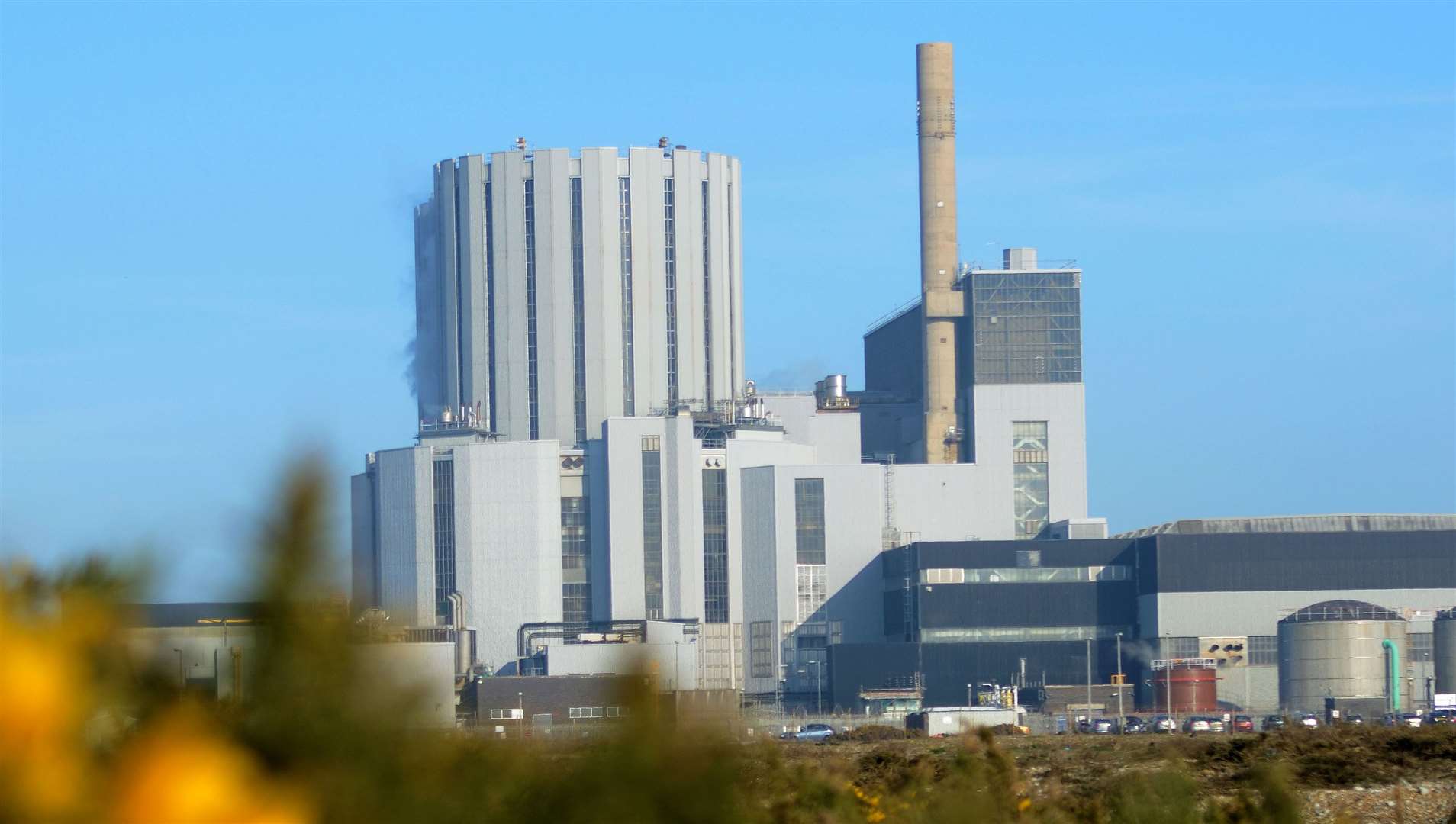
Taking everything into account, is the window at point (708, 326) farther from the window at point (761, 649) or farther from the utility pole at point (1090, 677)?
the utility pole at point (1090, 677)

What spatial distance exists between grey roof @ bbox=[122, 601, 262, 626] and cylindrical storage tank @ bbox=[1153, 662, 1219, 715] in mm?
100314

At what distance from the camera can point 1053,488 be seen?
118 metres

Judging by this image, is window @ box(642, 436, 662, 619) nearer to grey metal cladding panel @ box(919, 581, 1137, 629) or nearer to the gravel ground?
grey metal cladding panel @ box(919, 581, 1137, 629)

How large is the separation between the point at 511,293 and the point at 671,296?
10523mm

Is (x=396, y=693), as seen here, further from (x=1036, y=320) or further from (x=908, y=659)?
(x=1036, y=320)

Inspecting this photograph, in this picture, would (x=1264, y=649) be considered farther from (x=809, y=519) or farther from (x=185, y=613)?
(x=185, y=613)

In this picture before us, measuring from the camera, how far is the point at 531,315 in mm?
116750

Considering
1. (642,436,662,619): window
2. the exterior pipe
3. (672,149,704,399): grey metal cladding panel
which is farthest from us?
(672,149,704,399): grey metal cladding panel

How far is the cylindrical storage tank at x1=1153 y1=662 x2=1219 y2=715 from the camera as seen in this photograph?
3925 inches

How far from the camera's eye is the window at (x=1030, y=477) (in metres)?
118

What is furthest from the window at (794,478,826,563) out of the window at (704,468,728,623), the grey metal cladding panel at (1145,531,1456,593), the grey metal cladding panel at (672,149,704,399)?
the grey metal cladding panel at (1145,531,1456,593)

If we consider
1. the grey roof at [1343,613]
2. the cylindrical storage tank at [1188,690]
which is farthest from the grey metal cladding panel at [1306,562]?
the cylindrical storage tank at [1188,690]

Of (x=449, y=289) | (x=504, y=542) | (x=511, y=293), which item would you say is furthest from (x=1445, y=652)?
(x=449, y=289)

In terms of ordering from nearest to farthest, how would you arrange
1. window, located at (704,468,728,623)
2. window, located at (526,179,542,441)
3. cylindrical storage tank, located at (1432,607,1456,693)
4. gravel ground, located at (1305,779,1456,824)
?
gravel ground, located at (1305,779,1456,824) → cylindrical storage tank, located at (1432,607,1456,693) → window, located at (704,468,728,623) → window, located at (526,179,542,441)
